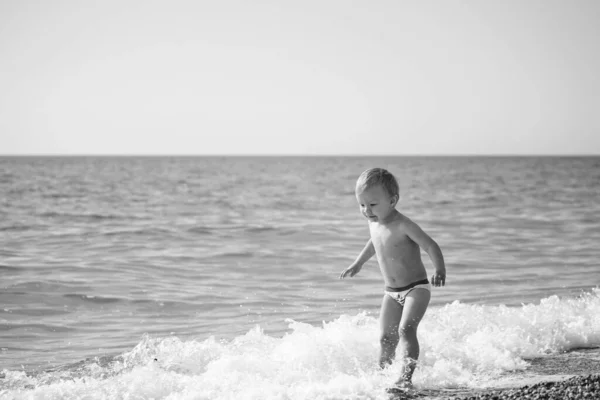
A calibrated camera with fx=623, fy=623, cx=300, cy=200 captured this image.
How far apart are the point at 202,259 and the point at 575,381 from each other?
768 cm

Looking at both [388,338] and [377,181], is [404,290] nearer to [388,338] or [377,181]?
[388,338]

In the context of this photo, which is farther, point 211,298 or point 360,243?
point 360,243

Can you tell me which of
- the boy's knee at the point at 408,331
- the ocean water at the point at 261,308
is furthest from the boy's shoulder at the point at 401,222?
the ocean water at the point at 261,308

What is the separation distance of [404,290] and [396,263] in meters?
0.20

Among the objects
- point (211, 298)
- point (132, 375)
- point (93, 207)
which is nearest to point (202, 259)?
point (211, 298)

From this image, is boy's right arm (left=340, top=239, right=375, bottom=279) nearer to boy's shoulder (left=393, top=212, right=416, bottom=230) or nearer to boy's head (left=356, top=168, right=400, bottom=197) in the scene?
boy's shoulder (left=393, top=212, right=416, bottom=230)

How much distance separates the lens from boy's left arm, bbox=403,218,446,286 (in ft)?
13.3

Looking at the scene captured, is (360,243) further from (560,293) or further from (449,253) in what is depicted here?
(560,293)

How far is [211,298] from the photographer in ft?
25.4

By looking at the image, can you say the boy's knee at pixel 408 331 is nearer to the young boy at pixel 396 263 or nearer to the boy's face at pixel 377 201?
the young boy at pixel 396 263

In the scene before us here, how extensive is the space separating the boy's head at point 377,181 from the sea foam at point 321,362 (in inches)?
47.6

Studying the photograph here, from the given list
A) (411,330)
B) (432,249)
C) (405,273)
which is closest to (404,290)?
(405,273)

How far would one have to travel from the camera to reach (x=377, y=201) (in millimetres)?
4359

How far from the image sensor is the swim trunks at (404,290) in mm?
4348
